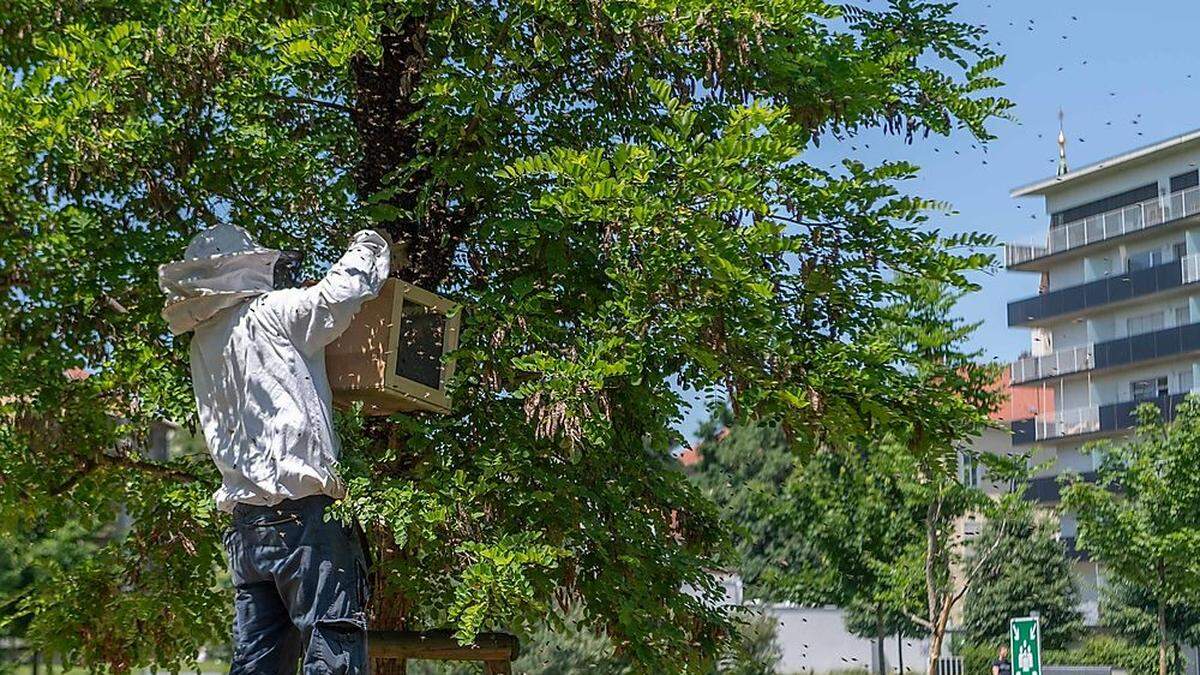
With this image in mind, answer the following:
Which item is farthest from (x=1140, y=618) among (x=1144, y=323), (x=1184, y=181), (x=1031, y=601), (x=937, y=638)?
(x=937, y=638)

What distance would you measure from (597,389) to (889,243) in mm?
1639

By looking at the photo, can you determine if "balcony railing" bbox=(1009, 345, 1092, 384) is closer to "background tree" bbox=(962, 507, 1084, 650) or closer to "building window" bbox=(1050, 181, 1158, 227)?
"building window" bbox=(1050, 181, 1158, 227)

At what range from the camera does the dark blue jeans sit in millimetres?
5316

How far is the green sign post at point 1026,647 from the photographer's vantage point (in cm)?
1776

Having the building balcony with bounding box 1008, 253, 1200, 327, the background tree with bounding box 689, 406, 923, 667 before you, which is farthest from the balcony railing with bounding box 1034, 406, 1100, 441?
the background tree with bounding box 689, 406, 923, 667

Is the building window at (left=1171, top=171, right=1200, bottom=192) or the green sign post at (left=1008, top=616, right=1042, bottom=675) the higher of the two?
the building window at (left=1171, top=171, right=1200, bottom=192)

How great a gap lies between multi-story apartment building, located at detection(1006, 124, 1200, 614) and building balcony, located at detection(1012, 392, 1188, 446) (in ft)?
0.13

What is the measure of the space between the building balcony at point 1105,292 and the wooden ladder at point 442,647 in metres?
51.4

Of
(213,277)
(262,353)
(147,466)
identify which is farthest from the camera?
(147,466)

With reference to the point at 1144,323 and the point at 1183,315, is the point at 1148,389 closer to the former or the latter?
the point at 1144,323

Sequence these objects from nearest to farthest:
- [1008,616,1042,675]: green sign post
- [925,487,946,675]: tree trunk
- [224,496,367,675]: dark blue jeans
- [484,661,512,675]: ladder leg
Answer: [224,496,367,675]: dark blue jeans
[484,661,512,675]: ladder leg
[1008,616,1042,675]: green sign post
[925,487,946,675]: tree trunk

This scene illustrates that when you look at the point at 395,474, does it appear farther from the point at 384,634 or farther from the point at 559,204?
the point at 559,204

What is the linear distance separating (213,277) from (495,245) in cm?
286

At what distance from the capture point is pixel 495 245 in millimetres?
8406
